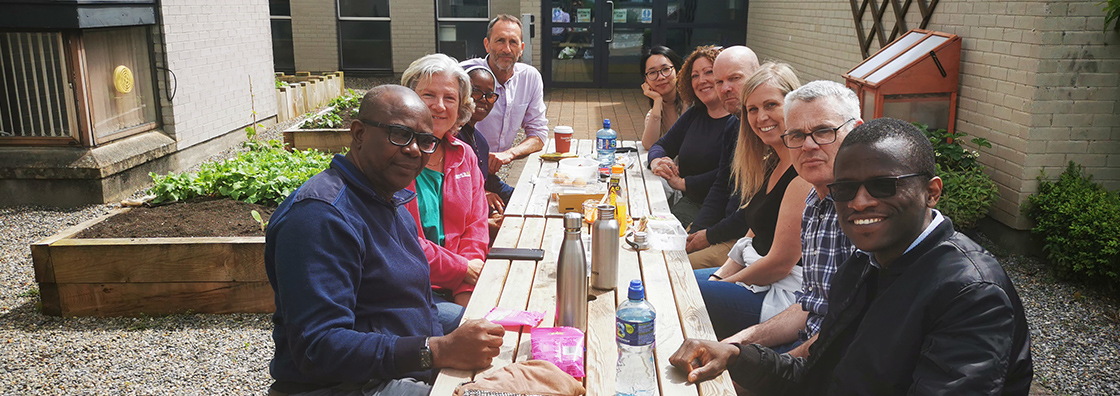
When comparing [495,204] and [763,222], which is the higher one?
[763,222]

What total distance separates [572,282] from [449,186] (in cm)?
130

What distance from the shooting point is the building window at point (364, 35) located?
1522 cm

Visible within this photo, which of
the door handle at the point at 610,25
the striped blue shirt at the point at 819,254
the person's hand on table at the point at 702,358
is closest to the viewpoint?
the person's hand on table at the point at 702,358

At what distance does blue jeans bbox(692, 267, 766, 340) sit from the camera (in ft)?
10.1

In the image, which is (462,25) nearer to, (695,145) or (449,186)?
(695,145)

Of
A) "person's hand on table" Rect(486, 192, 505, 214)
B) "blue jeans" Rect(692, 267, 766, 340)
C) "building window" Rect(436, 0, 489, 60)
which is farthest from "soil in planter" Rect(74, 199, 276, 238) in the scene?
"building window" Rect(436, 0, 489, 60)

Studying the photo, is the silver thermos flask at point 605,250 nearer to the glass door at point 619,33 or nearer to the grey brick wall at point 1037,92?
the grey brick wall at point 1037,92

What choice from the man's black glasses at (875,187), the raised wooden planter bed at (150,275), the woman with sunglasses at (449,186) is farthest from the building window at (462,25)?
the man's black glasses at (875,187)

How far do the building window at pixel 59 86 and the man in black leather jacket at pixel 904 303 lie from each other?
5794 millimetres

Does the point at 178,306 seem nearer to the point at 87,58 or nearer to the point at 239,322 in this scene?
the point at 239,322

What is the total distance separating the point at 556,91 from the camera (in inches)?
542

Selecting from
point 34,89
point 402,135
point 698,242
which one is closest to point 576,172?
point 698,242

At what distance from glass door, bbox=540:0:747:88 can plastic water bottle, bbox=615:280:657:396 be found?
39.5 feet

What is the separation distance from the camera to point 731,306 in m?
3.10
